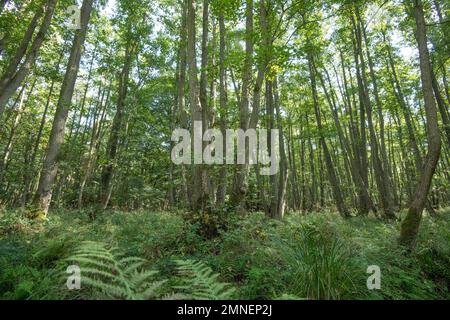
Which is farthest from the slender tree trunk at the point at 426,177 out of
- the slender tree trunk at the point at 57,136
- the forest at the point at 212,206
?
the slender tree trunk at the point at 57,136

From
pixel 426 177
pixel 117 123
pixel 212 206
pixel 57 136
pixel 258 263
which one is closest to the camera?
pixel 258 263

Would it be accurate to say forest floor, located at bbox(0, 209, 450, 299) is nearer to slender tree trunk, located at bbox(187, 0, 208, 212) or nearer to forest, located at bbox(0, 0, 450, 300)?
forest, located at bbox(0, 0, 450, 300)

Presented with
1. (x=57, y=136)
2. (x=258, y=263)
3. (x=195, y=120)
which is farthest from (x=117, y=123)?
(x=258, y=263)

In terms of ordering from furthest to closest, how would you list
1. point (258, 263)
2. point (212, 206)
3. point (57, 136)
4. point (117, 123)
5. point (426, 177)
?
point (117, 123), point (57, 136), point (212, 206), point (426, 177), point (258, 263)

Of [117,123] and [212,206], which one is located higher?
[117,123]

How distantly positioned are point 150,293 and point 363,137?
41.8 feet

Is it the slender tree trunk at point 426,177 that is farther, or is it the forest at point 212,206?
the slender tree trunk at point 426,177

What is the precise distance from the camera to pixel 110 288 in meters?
2.49

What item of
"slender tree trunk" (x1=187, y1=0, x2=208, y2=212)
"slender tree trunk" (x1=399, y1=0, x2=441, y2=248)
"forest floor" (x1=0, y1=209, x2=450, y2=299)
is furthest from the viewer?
"slender tree trunk" (x1=187, y1=0, x2=208, y2=212)

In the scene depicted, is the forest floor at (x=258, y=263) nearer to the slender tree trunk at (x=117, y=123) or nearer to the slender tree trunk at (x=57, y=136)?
the slender tree trunk at (x=57, y=136)

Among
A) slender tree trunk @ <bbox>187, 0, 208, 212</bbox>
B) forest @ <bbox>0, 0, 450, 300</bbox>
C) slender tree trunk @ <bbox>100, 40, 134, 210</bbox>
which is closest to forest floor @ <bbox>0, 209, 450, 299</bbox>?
forest @ <bbox>0, 0, 450, 300</bbox>

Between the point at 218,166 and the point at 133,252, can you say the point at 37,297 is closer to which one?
the point at 133,252

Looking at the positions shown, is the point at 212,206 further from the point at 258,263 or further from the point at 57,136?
the point at 57,136
